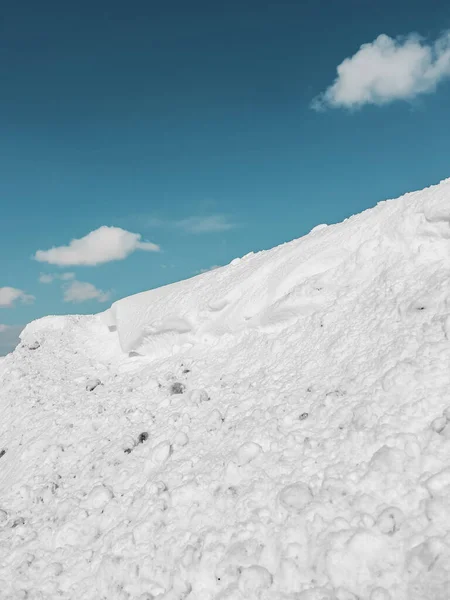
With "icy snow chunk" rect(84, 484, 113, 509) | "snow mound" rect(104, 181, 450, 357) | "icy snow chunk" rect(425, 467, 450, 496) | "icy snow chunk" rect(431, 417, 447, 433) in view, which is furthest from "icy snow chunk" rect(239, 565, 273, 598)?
"snow mound" rect(104, 181, 450, 357)

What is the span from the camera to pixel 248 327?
995 centimetres

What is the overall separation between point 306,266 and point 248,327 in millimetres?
1952

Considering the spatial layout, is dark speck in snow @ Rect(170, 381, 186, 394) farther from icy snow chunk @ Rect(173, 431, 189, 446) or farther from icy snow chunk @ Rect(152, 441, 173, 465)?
icy snow chunk @ Rect(152, 441, 173, 465)

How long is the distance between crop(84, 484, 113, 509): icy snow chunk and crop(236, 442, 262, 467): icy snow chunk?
7.14 feet

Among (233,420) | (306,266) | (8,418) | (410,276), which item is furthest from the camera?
(8,418)

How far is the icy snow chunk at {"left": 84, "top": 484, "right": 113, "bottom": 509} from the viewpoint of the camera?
20.8ft

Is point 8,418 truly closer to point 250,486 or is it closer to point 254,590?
point 250,486

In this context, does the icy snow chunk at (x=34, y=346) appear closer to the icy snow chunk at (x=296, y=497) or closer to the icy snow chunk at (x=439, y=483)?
the icy snow chunk at (x=296, y=497)

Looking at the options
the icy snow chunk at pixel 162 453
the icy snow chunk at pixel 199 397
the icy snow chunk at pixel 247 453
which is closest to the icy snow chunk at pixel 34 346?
the icy snow chunk at pixel 199 397

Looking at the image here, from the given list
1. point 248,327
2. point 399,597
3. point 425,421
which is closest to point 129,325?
point 248,327

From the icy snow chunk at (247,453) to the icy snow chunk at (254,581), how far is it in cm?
147

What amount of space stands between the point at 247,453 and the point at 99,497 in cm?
247

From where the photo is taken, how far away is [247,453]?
19.0ft

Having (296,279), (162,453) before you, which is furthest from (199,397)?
(296,279)
